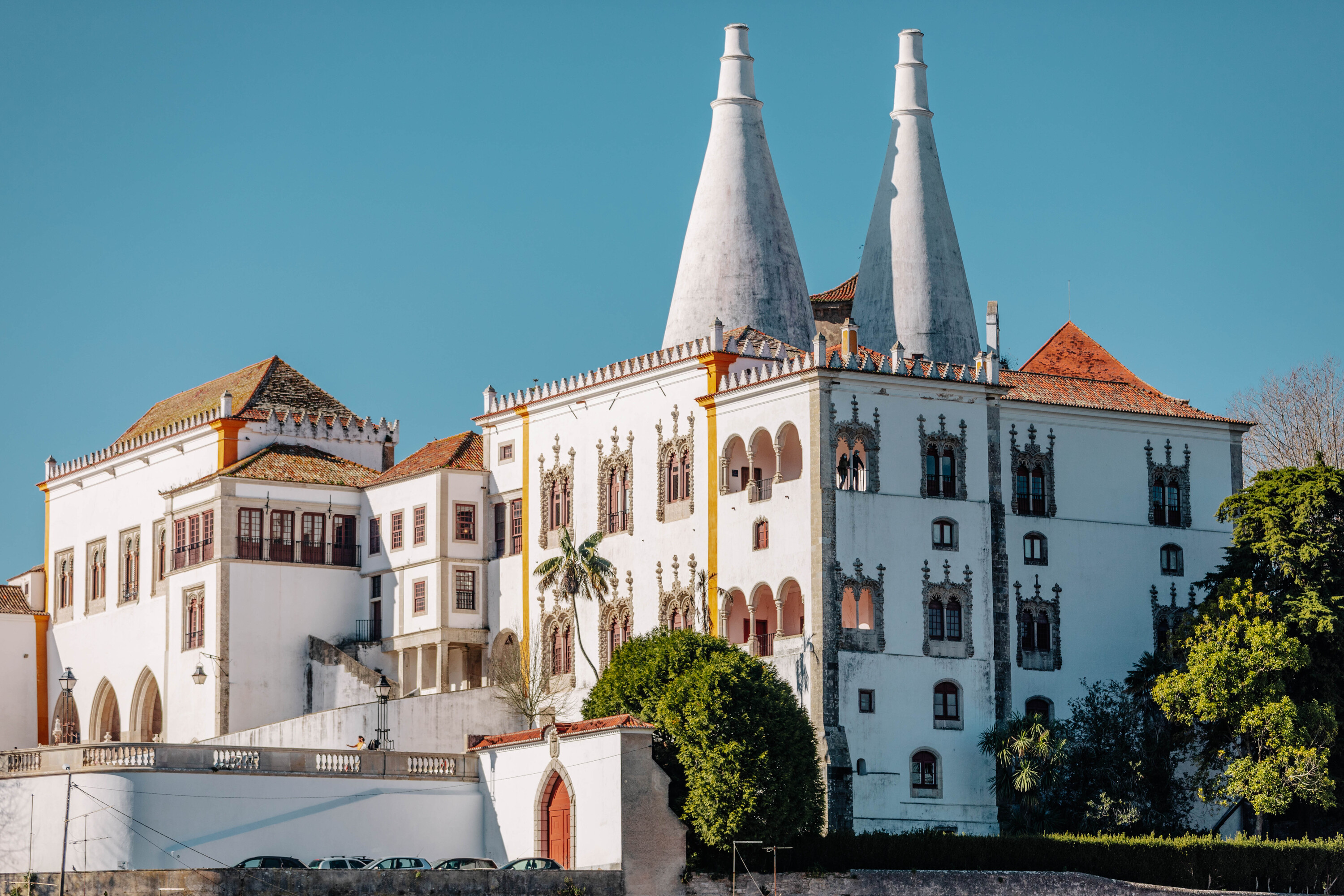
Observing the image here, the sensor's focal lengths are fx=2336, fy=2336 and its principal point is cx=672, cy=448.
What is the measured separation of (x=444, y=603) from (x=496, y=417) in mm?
5982

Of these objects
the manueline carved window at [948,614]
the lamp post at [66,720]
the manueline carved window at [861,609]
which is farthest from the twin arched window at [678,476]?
the lamp post at [66,720]

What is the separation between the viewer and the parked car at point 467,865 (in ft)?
160

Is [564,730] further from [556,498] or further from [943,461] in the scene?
[556,498]

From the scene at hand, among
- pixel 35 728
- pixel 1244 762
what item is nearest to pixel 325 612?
pixel 35 728

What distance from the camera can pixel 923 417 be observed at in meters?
60.8

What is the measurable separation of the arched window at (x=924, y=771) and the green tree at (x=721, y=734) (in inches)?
141

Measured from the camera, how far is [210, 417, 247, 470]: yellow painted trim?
73.4 meters

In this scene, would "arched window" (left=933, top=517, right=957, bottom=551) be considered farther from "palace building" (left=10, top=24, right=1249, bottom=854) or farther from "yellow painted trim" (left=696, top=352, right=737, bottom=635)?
"yellow painted trim" (left=696, top=352, right=737, bottom=635)

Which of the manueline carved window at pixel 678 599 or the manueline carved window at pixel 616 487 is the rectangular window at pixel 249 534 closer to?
the manueline carved window at pixel 616 487

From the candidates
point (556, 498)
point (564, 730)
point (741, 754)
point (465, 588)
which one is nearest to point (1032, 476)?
point (556, 498)

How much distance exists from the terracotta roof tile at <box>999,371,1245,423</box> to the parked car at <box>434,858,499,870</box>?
21.4 meters

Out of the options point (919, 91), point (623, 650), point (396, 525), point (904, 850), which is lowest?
point (904, 850)

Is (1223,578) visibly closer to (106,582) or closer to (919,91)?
(919,91)

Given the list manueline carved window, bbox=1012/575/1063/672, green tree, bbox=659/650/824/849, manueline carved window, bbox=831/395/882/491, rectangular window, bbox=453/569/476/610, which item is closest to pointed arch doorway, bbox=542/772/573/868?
green tree, bbox=659/650/824/849
